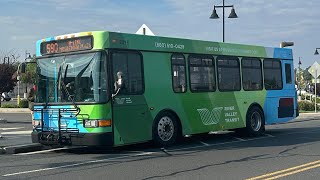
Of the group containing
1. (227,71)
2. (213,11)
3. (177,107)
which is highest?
(213,11)

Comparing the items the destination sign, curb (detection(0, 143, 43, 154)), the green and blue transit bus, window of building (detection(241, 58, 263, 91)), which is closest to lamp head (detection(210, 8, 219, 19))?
window of building (detection(241, 58, 263, 91))

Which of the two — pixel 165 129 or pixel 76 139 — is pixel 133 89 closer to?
pixel 165 129

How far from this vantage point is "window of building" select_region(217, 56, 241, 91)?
14836 mm

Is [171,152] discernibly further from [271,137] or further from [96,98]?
[271,137]

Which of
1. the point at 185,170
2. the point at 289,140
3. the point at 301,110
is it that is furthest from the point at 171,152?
the point at 301,110

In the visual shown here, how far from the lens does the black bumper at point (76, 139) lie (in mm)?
11117

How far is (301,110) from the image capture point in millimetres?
35406

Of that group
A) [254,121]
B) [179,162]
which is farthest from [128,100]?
[254,121]

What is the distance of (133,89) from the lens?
1203 centimetres

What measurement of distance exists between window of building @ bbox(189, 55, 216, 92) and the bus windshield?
11.1ft

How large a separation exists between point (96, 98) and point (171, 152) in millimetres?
2380

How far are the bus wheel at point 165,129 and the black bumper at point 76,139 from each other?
1690 millimetres

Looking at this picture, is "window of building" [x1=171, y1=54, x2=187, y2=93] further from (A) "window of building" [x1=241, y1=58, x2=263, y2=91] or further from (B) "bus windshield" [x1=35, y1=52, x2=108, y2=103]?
(A) "window of building" [x1=241, y1=58, x2=263, y2=91]

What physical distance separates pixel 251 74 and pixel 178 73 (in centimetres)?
373
